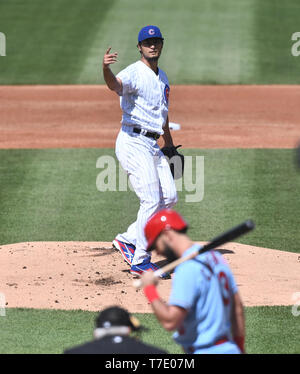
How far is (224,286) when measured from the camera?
4543mm

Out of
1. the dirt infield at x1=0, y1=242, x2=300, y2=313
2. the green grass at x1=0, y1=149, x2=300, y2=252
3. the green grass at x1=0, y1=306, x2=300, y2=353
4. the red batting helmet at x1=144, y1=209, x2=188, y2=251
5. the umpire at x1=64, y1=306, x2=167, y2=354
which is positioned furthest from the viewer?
the green grass at x1=0, y1=149, x2=300, y2=252

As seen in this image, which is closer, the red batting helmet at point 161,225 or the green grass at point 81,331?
the red batting helmet at point 161,225

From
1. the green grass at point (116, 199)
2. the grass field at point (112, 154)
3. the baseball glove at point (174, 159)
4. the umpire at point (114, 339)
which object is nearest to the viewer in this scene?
the umpire at point (114, 339)

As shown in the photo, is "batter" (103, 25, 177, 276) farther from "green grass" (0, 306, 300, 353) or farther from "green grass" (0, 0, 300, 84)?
"green grass" (0, 0, 300, 84)

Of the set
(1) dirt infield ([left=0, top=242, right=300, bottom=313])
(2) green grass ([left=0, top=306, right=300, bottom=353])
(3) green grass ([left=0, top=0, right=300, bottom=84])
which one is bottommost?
(2) green grass ([left=0, top=306, right=300, bottom=353])

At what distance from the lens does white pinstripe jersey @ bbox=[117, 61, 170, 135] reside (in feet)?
27.8

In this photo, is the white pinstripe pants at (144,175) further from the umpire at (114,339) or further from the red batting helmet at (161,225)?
the umpire at (114,339)

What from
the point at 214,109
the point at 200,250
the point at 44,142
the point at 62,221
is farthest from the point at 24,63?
the point at 200,250

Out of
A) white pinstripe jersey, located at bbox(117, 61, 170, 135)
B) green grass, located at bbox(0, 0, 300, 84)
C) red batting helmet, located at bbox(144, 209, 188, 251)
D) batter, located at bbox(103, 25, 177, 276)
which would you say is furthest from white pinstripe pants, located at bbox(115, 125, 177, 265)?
green grass, located at bbox(0, 0, 300, 84)

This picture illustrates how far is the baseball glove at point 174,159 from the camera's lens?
360 inches

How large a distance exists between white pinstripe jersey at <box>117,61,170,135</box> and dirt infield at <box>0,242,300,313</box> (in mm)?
1668

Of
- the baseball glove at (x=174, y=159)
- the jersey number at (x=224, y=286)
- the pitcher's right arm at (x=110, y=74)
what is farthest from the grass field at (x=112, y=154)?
the pitcher's right arm at (x=110, y=74)

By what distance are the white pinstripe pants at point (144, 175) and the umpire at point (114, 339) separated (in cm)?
435

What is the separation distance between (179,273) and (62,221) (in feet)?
21.8
